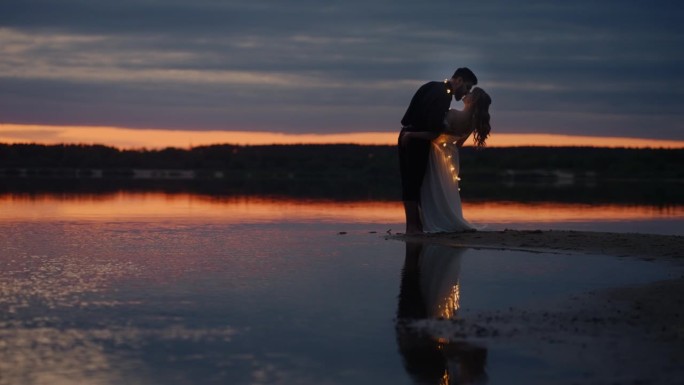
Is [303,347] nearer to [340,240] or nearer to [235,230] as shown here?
[340,240]

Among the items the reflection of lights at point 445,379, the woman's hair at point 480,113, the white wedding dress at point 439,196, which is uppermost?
the woman's hair at point 480,113

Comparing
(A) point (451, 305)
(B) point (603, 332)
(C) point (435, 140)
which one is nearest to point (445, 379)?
(B) point (603, 332)

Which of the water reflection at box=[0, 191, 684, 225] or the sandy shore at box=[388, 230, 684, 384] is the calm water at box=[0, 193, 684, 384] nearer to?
the sandy shore at box=[388, 230, 684, 384]

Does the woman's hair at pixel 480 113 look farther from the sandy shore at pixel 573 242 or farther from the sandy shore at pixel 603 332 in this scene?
the sandy shore at pixel 603 332

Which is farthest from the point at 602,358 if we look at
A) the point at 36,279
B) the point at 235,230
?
the point at 235,230

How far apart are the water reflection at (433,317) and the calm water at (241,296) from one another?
3cm

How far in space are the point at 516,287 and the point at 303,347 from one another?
3453 millimetres

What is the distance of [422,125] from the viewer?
50.6 feet

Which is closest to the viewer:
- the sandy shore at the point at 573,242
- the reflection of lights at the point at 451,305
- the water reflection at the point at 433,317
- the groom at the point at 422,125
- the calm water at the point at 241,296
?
the water reflection at the point at 433,317

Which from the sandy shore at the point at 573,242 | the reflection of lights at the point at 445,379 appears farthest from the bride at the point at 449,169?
the reflection of lights at the point at 445,379

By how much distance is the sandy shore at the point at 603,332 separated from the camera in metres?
5.80

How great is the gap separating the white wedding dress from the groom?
0.42 feet

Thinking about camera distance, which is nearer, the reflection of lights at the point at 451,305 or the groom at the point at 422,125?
the reflection of lights at the point at 451,305

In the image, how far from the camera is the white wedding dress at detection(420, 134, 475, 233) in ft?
50.9
